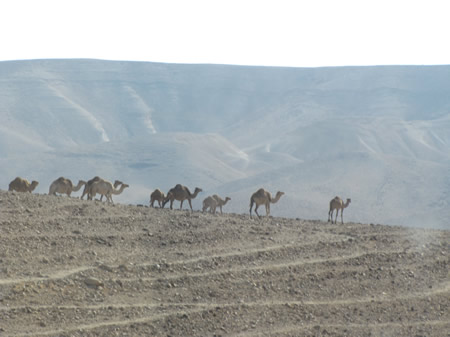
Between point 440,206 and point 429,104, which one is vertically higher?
point 429,104

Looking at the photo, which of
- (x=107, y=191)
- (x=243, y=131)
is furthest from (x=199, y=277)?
(x=243, y=131)

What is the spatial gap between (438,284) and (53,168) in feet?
281

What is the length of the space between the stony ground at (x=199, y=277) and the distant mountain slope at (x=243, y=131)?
4183cm

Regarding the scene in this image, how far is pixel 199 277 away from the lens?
15805mm

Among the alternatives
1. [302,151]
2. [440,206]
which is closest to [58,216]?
Result: [440,206]

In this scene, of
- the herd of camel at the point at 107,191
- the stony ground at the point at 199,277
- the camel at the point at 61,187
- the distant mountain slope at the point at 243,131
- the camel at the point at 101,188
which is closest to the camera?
the stony ground at the point at 199,277

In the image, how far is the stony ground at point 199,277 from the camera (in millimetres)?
13812

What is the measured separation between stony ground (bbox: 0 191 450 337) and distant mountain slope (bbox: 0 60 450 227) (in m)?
41.8

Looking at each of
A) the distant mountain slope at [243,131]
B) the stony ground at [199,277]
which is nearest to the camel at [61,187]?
the stony ground at [199,277]

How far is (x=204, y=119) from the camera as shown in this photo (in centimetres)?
15375

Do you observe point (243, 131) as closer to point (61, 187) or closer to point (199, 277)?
point (61, 187)

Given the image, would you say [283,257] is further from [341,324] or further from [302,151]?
[302,151]

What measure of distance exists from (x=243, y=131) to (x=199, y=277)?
400 feet

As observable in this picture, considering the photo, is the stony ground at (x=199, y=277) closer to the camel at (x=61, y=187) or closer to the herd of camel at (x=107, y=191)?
the herd of camel at (x=107, y=191)
